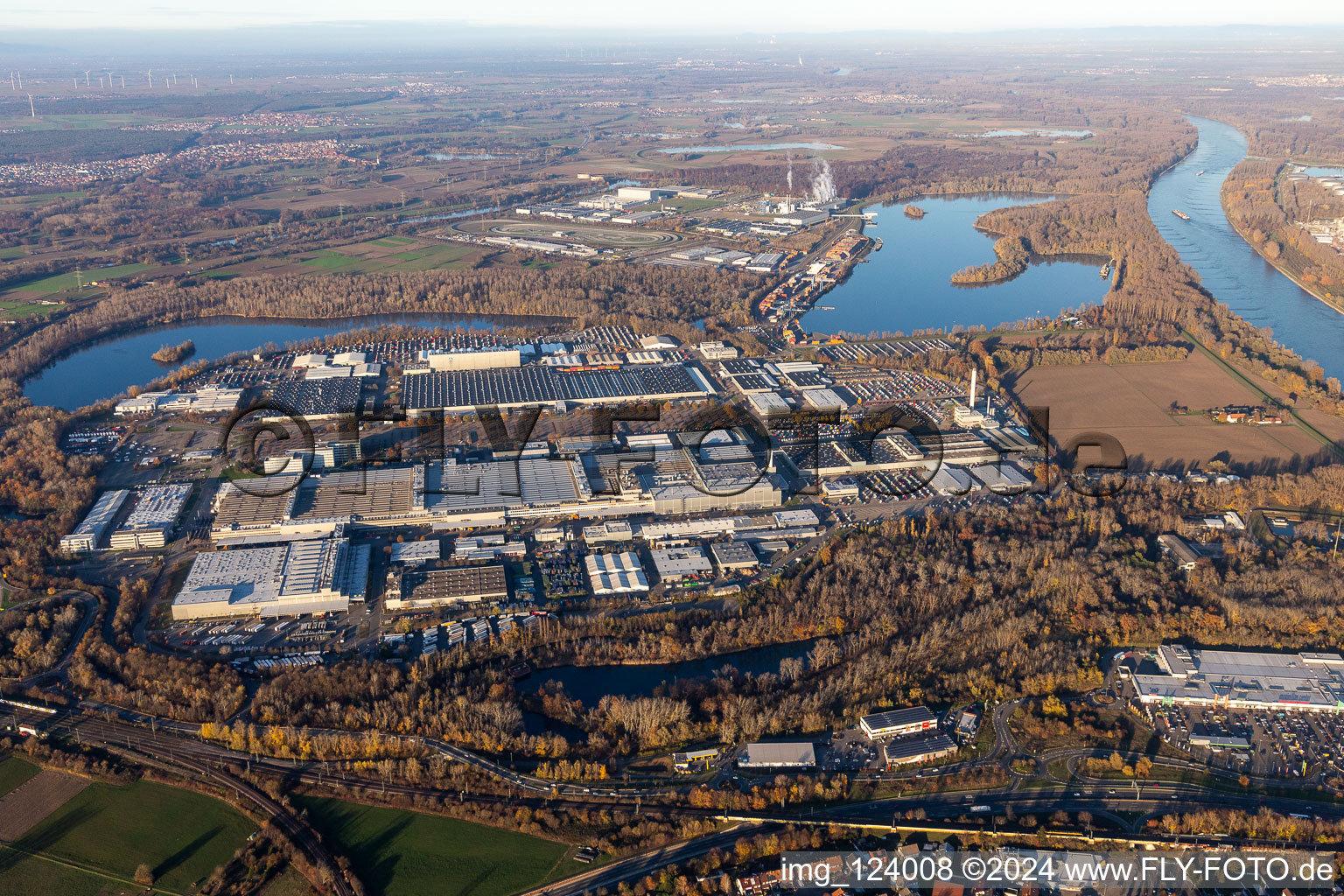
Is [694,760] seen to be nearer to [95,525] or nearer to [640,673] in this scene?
[640,673]

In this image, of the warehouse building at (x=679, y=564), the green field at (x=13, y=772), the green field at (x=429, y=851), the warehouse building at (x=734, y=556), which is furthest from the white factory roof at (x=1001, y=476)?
the green field at (x=13, y=772)

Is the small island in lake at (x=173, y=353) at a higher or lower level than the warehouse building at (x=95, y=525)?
higher

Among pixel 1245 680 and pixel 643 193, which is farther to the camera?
pixel 643 193

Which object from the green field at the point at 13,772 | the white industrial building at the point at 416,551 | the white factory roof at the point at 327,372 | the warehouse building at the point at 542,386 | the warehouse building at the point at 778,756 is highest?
the white factory roof at the point at 327,372

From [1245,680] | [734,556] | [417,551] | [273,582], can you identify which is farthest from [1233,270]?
[273,582]

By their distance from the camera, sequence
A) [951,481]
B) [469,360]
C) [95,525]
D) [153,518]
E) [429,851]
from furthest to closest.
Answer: [469,360]
[951,481]
[153,518]
[95,525]
[429,851]

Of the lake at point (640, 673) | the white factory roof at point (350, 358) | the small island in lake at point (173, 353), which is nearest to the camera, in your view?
the lake at point (640, 673)

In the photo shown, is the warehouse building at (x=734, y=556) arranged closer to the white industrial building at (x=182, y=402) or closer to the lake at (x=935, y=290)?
the white industrial building at (x=182, y=402)
